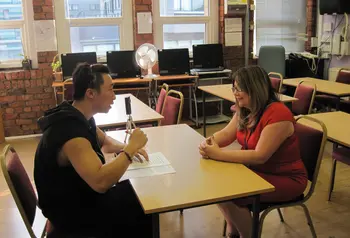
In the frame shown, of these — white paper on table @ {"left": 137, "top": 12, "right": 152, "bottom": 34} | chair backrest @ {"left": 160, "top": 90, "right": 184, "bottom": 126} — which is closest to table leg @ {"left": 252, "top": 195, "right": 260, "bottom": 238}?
chair backrest @ {"left": 160, "top": 90, "right": 184, "bottom": 126}

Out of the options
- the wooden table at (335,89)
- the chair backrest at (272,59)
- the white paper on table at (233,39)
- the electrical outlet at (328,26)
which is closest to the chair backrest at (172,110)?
the wooden table at (335,89)

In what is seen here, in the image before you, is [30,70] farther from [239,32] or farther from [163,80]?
[239,32]

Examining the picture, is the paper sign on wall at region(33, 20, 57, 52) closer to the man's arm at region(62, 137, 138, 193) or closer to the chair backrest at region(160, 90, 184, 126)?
the chair backrest at region(160, 90, 184, 126)

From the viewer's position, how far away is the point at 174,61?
5.38 metres

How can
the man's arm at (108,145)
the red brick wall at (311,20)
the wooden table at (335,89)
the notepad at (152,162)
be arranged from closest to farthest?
the notepad at (152,162), the man's arm at (108,145), the wooden table at (335,89), the red brick wall at (311,20)

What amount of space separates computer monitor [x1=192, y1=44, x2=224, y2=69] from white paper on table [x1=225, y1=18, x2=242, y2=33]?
35 centimetres

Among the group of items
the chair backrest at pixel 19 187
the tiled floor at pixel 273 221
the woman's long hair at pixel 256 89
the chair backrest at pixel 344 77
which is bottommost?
the tiled floor at pixel 273 221

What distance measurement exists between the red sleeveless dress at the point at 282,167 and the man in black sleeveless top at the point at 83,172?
61cm

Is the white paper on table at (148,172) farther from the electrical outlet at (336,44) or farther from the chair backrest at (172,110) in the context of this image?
the electrical outlet at (336,44)

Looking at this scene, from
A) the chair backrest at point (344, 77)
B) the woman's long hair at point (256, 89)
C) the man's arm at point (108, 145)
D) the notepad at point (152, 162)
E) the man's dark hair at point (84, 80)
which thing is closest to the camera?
the man's dark hair at point (84, 80)

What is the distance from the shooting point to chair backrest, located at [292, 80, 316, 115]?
12.3 ft

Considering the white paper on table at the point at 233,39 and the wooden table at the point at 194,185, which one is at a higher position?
the white paper on table at the point at 233,39

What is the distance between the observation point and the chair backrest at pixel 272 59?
5.76 meters

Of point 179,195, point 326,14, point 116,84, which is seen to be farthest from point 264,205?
point 326,14
